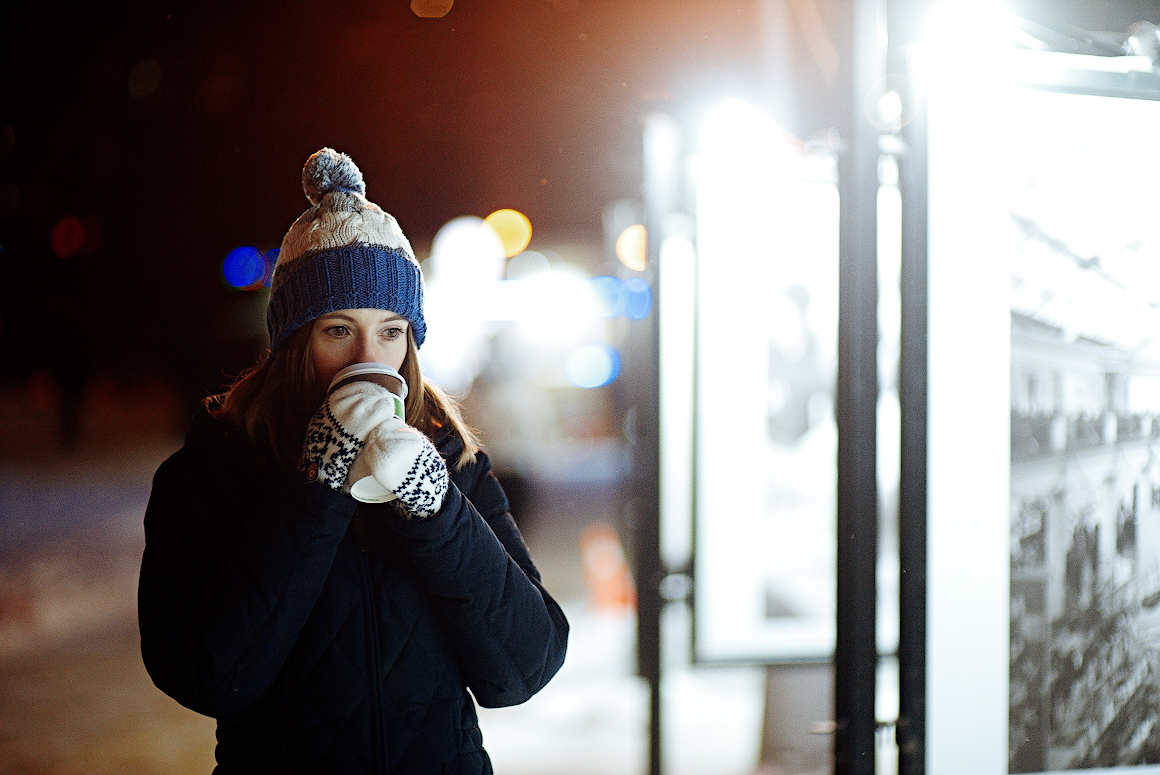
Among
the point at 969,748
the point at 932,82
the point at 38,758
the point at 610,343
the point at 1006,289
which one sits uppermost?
the point at 610,343

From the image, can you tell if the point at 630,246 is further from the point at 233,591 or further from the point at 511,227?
the point at 511,227

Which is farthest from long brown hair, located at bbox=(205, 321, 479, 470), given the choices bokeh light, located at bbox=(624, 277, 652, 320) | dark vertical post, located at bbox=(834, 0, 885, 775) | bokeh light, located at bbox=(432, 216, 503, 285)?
bokeh light, located at bbox=(432, 216, 503, 285)

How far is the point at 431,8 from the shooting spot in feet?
7.84

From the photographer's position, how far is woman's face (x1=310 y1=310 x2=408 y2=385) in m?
1.46

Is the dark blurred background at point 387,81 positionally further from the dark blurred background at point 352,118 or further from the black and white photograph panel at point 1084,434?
the black and white photograph panel at point 1084,434

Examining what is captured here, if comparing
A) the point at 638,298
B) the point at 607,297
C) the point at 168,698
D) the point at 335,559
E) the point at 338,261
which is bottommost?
the point at 168,698

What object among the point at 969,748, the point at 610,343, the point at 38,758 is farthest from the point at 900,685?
the point at 610,343

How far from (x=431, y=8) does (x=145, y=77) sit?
1.31 metres

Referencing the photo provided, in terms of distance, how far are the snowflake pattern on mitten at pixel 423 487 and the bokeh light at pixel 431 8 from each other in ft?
5.50

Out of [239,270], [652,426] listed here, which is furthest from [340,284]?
[239,270]

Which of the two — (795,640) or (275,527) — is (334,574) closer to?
(275,527)

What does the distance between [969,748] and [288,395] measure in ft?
5.49

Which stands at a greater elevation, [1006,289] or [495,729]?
[1006,289]

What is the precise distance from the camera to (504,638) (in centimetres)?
138
